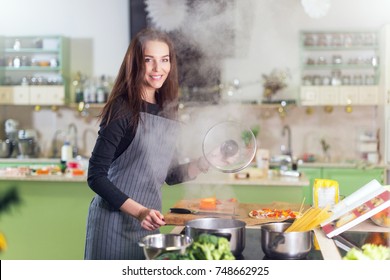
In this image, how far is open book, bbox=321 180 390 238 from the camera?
50.2 inches

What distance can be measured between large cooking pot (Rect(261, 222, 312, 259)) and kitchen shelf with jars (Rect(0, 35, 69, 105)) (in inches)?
39.6

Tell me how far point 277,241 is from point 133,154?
53 cm

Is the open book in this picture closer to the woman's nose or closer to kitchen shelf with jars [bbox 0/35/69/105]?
the woman's nose

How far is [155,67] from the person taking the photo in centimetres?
153

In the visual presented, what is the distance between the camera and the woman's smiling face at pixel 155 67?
1.53 meters

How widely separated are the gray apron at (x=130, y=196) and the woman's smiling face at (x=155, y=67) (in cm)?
9

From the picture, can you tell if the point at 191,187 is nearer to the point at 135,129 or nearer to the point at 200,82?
the point at 200,82

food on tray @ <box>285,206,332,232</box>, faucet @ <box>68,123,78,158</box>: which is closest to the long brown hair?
food on tray @ <box>285,206,332,232</box>

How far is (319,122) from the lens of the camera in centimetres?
336

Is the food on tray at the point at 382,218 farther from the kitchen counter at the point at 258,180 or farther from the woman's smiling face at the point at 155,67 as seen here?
the kitchen counter at the point at 258,180

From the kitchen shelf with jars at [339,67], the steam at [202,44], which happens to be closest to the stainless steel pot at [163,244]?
the steam at [202,44]

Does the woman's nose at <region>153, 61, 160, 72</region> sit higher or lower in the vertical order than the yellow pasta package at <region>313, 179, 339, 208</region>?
higher

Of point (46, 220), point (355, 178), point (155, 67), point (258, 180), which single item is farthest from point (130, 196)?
point (258, 180)
